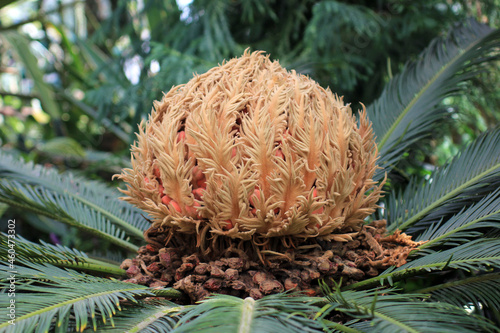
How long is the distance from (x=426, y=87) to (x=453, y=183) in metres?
0.54

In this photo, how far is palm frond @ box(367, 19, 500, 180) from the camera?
67.6 inches

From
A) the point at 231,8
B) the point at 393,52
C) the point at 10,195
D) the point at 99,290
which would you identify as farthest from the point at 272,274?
the point at 231,8

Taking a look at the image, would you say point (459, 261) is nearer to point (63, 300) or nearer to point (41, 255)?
point (63, 300)

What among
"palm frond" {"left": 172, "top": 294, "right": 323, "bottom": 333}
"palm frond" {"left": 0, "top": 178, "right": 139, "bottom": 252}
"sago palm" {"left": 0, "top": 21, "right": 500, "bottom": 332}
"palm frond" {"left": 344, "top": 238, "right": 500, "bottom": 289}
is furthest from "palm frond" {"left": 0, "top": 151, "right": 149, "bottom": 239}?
"palm frond" {"left": 344, "top": 238, "right": 500, "bottom": 289}

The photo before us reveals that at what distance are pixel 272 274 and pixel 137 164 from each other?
1.86 ft

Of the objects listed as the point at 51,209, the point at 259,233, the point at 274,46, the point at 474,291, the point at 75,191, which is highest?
the point at 274,46

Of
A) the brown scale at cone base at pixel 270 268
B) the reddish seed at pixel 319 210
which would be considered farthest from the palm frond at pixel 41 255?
the reddish seed at pixel 319 210

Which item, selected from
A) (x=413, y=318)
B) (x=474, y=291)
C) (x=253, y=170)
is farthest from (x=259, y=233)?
(x=474, y=291)

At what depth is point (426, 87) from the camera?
1.83 metres

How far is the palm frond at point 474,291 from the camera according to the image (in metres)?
1.05

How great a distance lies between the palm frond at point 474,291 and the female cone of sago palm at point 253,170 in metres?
0.30

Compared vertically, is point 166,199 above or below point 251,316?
above

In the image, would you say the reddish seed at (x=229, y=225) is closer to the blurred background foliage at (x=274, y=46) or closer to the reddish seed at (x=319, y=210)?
the reddish seed at (x=319, y=210)

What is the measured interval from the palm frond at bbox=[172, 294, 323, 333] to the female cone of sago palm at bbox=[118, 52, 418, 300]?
211 mm
